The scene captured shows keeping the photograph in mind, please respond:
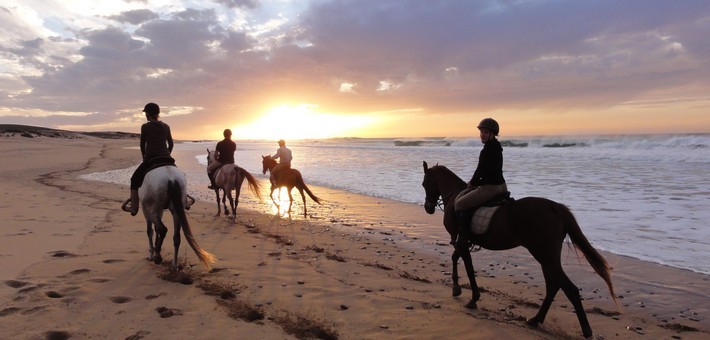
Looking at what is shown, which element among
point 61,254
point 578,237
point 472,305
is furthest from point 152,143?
point 578,237

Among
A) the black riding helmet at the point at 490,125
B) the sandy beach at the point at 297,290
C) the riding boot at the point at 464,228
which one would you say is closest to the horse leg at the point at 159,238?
the sandy beach at the point at 297,290

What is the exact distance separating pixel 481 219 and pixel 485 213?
10 cm

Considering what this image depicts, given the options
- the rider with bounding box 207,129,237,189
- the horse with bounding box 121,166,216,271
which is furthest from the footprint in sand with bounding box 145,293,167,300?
the rider with bounding box 207,129,237,189

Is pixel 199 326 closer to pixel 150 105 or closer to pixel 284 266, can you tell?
pixel 284 266

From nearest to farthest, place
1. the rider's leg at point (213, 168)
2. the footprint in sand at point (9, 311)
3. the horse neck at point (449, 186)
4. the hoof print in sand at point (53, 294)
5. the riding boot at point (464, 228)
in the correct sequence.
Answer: the footprint in sand at point (9, 311)
the hoof print in sand at point (53, 294)
the riding boot at point (464, 228)
the horse neck at point (449, 186)
the rider's leg at point (213, 168)

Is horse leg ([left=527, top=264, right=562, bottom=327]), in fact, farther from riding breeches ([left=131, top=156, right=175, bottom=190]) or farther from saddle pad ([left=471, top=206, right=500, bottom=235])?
riding breeches ([left=131, top=156, right=175, bottom=190])

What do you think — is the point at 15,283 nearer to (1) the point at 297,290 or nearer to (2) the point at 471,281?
(1) the point at 297,290

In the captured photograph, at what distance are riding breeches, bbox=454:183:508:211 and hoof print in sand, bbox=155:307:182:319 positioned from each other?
3.86 m

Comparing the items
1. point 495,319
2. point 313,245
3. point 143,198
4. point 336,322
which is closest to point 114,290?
point 143,198

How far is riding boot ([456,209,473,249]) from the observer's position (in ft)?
17.4

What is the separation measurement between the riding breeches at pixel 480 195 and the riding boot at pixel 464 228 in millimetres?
90

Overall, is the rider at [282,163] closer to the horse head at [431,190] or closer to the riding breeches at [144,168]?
the riding breeches at [144,168]

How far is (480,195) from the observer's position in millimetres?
5156

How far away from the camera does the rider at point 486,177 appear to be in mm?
5141
